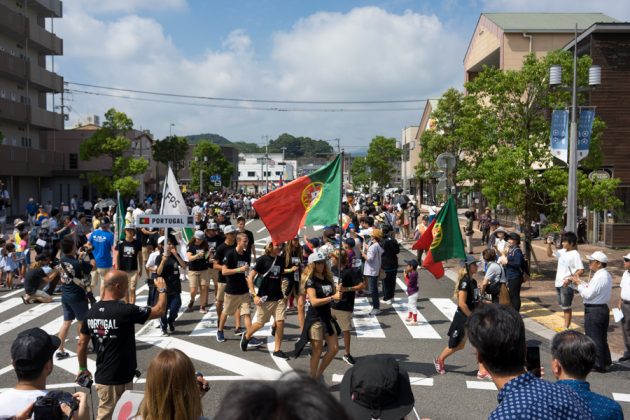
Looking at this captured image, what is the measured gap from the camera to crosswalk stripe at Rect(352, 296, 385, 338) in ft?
35.1

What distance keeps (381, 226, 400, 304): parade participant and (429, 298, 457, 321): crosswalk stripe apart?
1068 mm

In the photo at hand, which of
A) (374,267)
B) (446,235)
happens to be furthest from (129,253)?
(446,235)

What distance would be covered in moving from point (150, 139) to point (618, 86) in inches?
2024

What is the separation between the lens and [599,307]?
332 inches

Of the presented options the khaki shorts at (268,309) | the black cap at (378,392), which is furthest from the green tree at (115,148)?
the black cap at (378,392)

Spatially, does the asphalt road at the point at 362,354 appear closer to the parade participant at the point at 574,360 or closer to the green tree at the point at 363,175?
the parade participant at the point at 574,360

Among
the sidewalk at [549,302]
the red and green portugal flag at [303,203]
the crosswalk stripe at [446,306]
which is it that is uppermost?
the red and green portugal flag at [303,203]

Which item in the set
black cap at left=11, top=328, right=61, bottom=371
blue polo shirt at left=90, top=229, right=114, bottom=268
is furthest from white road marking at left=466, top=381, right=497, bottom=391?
blue polo shirt at left=90, top=229, right=114, bottom=268

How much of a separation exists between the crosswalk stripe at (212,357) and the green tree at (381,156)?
47309 mm

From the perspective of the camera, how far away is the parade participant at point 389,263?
13.3 m

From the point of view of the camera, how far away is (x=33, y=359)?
3.71 metres

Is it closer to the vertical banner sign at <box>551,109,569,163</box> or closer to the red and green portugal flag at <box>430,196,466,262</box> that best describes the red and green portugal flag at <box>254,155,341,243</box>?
the red and green portugal flag at <box>430,196,466,262</box>

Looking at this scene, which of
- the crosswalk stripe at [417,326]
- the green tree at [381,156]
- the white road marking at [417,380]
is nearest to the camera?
the white road marking at [417,380]

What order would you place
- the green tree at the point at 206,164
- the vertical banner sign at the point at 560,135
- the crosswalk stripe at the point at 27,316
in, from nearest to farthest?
the crosswalk stripe at the point at 27,316 → the vertical banner sign at the point at 560,135 → the green tree at the point at 206,164
